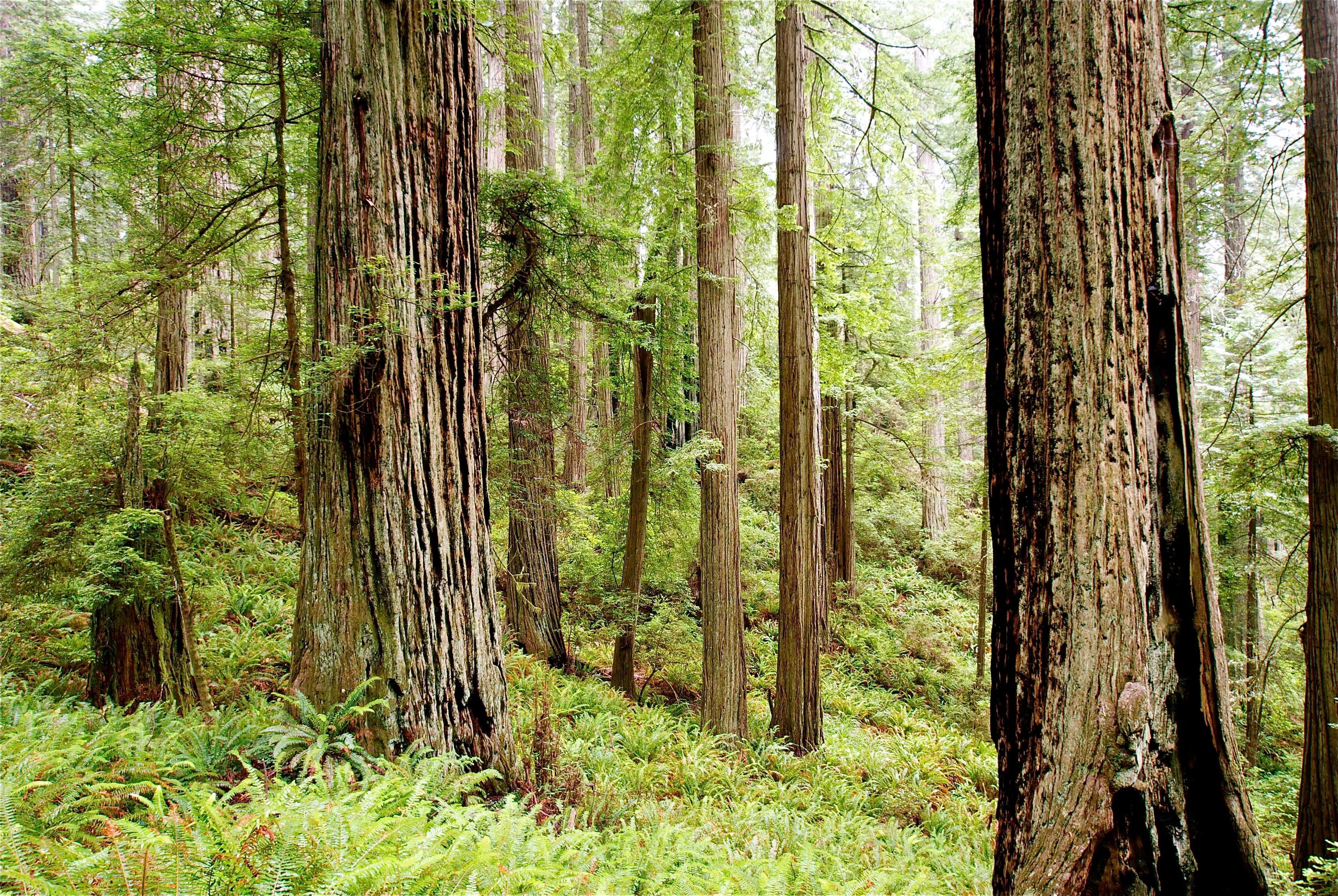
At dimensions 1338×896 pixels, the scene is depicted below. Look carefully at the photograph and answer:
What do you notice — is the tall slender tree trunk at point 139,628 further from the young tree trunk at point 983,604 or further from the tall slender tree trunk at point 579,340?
the young tree trunk at point 983,604

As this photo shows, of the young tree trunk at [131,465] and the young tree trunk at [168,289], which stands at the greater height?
the young tree trunk at [168,289]

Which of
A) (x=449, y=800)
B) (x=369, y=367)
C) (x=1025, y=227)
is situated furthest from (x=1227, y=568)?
(x=369, y=367)

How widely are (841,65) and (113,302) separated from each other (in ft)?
29.8

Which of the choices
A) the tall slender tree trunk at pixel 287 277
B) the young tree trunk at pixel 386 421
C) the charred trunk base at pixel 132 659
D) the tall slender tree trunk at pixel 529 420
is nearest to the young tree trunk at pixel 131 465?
the charred trunk base at pixel 132 659

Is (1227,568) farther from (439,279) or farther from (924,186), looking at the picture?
(439,279)

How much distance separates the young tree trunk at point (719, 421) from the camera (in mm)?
6578

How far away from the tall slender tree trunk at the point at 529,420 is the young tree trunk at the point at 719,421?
182cm

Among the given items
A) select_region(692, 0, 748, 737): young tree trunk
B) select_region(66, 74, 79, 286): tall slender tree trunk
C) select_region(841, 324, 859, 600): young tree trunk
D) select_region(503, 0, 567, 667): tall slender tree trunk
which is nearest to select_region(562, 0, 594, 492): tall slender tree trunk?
select_region(503, 0, 567, 667): tall slender tree trunk

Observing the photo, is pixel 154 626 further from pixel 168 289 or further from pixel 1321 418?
pixel 1321 418

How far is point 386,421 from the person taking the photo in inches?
133

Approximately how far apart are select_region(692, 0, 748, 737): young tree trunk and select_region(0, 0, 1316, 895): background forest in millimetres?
272

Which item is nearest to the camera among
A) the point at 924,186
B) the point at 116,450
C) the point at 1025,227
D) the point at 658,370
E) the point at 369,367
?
the point at 1025,227

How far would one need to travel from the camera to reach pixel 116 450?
14.6 ft

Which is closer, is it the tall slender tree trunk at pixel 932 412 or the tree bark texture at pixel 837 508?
the tree bark texture at pixel 837 508
